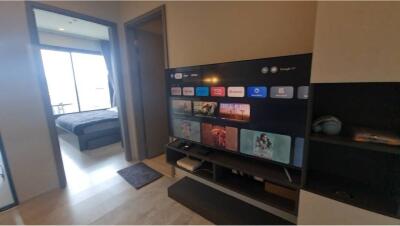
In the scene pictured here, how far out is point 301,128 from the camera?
109 centimetres

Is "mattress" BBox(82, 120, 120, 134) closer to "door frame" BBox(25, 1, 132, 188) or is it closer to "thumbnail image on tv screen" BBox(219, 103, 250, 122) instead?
"door frame" BBox(25, 1, 132, 188)

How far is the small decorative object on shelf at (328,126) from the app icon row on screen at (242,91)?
0.17m

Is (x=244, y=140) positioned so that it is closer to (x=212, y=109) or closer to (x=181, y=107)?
(x=212, y=109)

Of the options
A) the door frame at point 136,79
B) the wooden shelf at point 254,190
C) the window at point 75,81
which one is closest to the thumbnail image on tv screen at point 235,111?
the wooden shelf at point 254,190

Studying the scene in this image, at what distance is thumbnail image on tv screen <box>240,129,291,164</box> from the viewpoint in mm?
1167

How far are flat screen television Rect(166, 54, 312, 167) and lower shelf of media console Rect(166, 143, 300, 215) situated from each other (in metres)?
0.09

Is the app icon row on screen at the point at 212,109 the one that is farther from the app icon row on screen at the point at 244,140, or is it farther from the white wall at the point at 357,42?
the white wall at the point at 357,42

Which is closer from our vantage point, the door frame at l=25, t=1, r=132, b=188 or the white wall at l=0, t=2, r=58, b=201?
the white wall at l=0, t=2, r=58, b=201

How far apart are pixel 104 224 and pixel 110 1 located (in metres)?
2.76

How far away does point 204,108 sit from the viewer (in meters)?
1.54

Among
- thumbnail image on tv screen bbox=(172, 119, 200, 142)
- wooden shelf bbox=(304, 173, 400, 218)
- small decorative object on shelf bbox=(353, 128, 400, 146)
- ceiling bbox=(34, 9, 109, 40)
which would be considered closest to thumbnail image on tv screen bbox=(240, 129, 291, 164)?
wooden shelf bbox=(304, 173, 400, 218)

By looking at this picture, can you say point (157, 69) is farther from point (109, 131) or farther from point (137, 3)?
point (109, 131)

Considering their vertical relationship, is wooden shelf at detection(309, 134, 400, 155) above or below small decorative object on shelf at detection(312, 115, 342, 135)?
below

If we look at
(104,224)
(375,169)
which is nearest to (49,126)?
(104,224)
